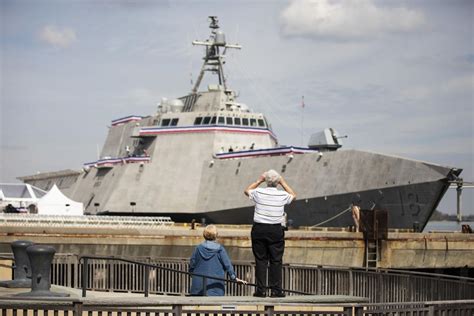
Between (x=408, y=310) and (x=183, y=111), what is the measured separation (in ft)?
142

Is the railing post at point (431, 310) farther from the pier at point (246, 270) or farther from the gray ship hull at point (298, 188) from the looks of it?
the gray ship hull at point (298, 188)

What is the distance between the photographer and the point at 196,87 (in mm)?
53219

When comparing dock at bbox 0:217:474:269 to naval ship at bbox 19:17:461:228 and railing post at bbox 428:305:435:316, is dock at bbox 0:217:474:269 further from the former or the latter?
railing post at bbox 428:305:435:316

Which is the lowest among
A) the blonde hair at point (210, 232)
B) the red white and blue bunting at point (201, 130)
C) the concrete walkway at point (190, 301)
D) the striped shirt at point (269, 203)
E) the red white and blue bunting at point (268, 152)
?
the concrete walkway at point (190, 301)

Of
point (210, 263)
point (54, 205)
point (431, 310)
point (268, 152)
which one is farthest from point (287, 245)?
point (268, 152)

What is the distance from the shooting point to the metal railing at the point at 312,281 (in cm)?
1474

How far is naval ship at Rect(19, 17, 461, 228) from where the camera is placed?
37.2 m

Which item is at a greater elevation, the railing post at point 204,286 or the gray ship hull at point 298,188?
the gray ship hull at point 298,188

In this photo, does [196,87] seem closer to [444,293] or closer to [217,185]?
[217,185]

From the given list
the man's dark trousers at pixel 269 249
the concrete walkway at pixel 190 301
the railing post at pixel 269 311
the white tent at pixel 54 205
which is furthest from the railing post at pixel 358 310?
the white tent at pixel 54 205

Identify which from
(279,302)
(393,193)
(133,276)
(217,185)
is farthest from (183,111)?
(279,302)

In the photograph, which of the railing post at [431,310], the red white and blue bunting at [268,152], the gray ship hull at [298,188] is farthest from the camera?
the red white and blue bunting at [268,152]

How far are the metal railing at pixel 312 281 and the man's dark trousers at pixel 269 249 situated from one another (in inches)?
149

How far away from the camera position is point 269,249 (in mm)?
10266
